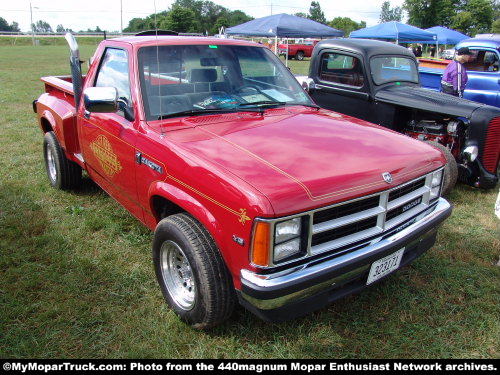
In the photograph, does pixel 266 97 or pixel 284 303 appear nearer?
pixel 284 303

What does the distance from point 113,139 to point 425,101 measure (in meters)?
4.10

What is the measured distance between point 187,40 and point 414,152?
206 cm

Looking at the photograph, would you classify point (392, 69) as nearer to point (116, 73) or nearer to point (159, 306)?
point (116, 73)

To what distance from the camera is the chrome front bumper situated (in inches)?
79.0

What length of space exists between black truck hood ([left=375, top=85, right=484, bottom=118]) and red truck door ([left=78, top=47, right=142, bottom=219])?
369cm

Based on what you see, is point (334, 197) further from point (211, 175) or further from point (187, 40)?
point (187, 40)

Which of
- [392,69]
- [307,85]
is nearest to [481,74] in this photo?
[392,69]

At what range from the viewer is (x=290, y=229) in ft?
6.66

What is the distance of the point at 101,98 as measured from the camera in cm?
295

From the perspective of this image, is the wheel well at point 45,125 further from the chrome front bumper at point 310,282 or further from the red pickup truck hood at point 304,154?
the chrome front bumper at point 310,282
